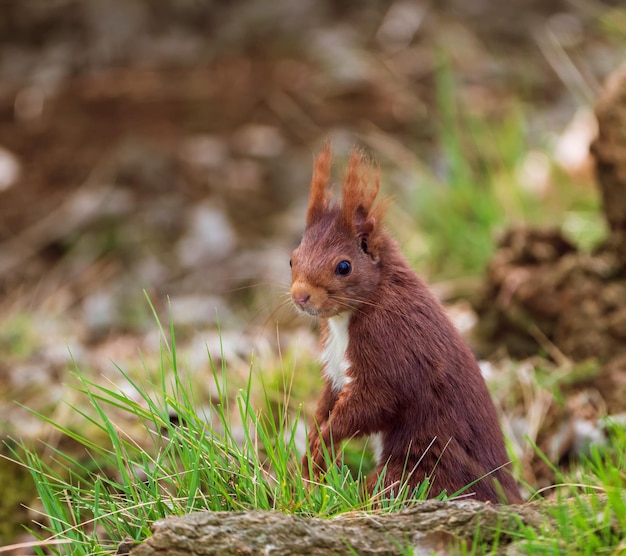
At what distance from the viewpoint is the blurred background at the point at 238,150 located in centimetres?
615

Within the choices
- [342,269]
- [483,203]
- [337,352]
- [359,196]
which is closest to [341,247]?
[342,269]

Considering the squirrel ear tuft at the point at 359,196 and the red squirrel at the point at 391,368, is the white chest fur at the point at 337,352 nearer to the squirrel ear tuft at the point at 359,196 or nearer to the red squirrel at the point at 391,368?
the red squirrel at the point at 391,368

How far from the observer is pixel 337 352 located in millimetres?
3043

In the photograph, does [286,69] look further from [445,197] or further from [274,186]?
[445,197]

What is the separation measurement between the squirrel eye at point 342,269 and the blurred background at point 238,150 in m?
1.65

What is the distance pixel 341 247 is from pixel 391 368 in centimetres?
43

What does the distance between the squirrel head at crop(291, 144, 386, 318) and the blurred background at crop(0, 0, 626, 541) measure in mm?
1577

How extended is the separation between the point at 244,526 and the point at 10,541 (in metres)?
2.11

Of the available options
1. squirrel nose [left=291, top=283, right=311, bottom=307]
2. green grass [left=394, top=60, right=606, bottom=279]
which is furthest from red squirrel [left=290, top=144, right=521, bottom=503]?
green grass [left=394, top=60, right=606, bottom=279]

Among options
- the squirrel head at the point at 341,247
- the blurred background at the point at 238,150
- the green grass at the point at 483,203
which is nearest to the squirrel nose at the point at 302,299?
the squirrel head at the point at 341,247

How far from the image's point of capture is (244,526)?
2.31 meters

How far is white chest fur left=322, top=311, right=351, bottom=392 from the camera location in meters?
2.97

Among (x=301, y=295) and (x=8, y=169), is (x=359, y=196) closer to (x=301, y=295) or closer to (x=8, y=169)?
(x=301, y=295)

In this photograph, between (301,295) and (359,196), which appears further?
(359,196)
